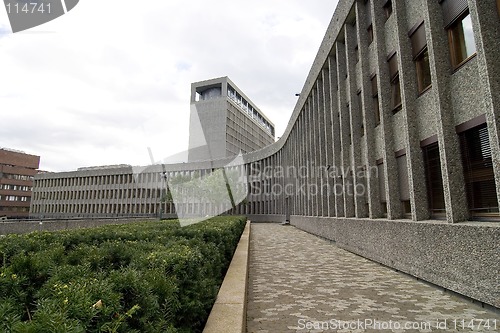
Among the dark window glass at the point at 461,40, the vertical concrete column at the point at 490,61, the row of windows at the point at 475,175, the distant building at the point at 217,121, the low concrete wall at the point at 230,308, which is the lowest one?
the low concrete wall at the point at 230,308

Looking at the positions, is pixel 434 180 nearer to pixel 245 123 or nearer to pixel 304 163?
pixel 304 163

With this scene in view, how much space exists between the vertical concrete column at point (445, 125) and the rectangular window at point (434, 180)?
936mm

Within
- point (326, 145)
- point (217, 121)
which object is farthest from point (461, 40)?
Answer: point (217, 121)

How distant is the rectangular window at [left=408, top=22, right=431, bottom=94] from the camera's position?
8750 mm

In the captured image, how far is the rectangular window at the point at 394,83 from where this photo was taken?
10545 millimetres

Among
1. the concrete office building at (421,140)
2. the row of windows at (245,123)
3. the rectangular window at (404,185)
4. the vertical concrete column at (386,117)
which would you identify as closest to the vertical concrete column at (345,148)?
the concrete office building at (421,140)

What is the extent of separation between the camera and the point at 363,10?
1340 cm

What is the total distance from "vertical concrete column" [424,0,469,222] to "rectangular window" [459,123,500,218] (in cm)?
13

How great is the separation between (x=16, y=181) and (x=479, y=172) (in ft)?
342

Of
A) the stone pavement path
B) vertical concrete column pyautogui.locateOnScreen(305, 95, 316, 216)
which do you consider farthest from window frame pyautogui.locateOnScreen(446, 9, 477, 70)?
vertical concrete column pyautogui.locateOnScreen(305, 95, 316, 216)

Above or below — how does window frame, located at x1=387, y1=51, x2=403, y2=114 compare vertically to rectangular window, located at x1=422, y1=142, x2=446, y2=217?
above

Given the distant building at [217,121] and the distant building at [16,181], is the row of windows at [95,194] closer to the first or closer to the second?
the distant building at [16,181]

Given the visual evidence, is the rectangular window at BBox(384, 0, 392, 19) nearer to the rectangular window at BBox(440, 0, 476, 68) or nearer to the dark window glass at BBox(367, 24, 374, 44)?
the dark window glass at BBox(367, 24, 374, 44)

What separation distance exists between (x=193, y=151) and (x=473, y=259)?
78.9 metres
